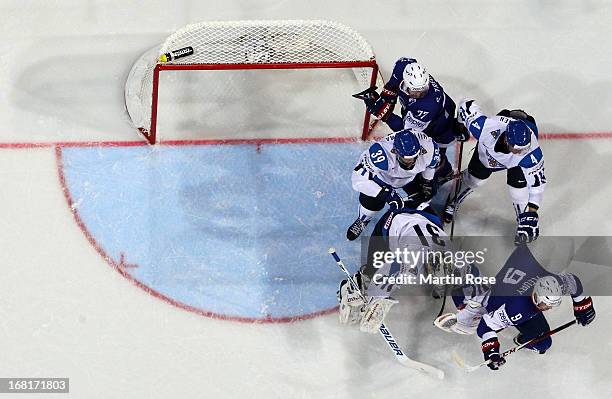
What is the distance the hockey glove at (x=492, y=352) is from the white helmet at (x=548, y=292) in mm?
527

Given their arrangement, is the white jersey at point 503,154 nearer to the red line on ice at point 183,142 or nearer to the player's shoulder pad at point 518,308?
the player's shoulder pad at point 518,308

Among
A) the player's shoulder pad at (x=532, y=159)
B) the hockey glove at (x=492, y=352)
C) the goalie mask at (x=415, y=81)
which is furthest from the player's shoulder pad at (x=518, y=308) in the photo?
the goalie mask at (x=415, y=81)

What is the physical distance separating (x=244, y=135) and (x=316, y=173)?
62cm

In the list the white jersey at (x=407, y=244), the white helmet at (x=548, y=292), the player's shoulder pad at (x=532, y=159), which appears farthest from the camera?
the player's shoulder pad at (x=532, y=159)

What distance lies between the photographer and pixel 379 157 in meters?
5.04

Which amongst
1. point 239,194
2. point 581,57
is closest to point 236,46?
point 239,194

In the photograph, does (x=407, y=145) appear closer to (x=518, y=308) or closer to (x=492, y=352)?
(x=518, y=308)

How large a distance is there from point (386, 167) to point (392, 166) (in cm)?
5

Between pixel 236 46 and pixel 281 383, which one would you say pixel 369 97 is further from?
pixel 281 383

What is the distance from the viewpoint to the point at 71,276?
568cm

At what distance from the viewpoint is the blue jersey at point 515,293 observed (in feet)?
16.2

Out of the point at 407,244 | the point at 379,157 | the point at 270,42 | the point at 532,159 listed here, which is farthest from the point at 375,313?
the point at 270,42

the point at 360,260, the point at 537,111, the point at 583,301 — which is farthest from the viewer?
the point at 537,111

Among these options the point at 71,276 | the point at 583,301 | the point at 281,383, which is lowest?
the point at 281,383
